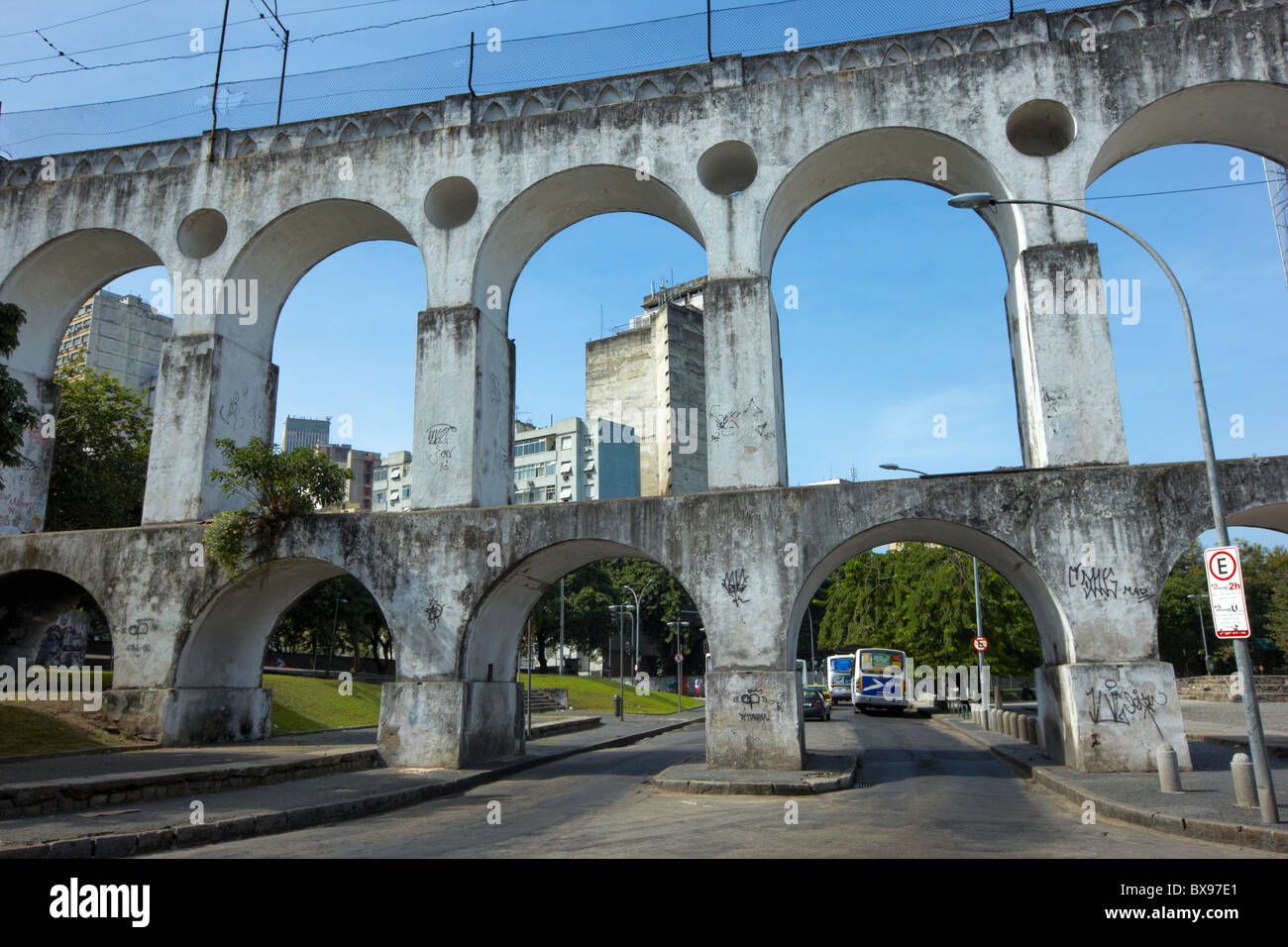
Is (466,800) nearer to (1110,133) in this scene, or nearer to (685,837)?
(685,837)

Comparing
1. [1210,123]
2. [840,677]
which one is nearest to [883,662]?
[840,677]

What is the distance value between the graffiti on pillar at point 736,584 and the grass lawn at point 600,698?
28.4 metres

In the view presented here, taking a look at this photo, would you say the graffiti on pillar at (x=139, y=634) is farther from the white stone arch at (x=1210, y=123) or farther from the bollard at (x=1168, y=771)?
the white stone arch at (x=1210, y=123)

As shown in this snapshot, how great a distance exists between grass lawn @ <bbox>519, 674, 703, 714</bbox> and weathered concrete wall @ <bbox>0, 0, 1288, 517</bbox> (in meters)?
26.2

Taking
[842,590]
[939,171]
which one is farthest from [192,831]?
[842,590]

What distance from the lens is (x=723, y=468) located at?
16344 mm

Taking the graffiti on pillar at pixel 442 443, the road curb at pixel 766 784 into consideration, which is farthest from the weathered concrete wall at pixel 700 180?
the road curb at pixel 766 784

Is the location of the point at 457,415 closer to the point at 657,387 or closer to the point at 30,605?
the point at 30,605

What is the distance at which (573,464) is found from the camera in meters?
80.2

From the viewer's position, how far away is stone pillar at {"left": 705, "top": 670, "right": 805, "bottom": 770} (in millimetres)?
14758

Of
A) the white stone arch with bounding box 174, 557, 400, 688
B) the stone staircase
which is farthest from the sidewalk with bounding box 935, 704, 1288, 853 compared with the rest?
the stone staircase

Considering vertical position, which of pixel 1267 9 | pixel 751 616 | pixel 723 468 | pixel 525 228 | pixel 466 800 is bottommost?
pixel 466 800

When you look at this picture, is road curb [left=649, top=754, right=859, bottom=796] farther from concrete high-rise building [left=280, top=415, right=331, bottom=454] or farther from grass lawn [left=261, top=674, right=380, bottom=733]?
concrete high-rise building [left=280, top=415, right=331, bottom=454]
